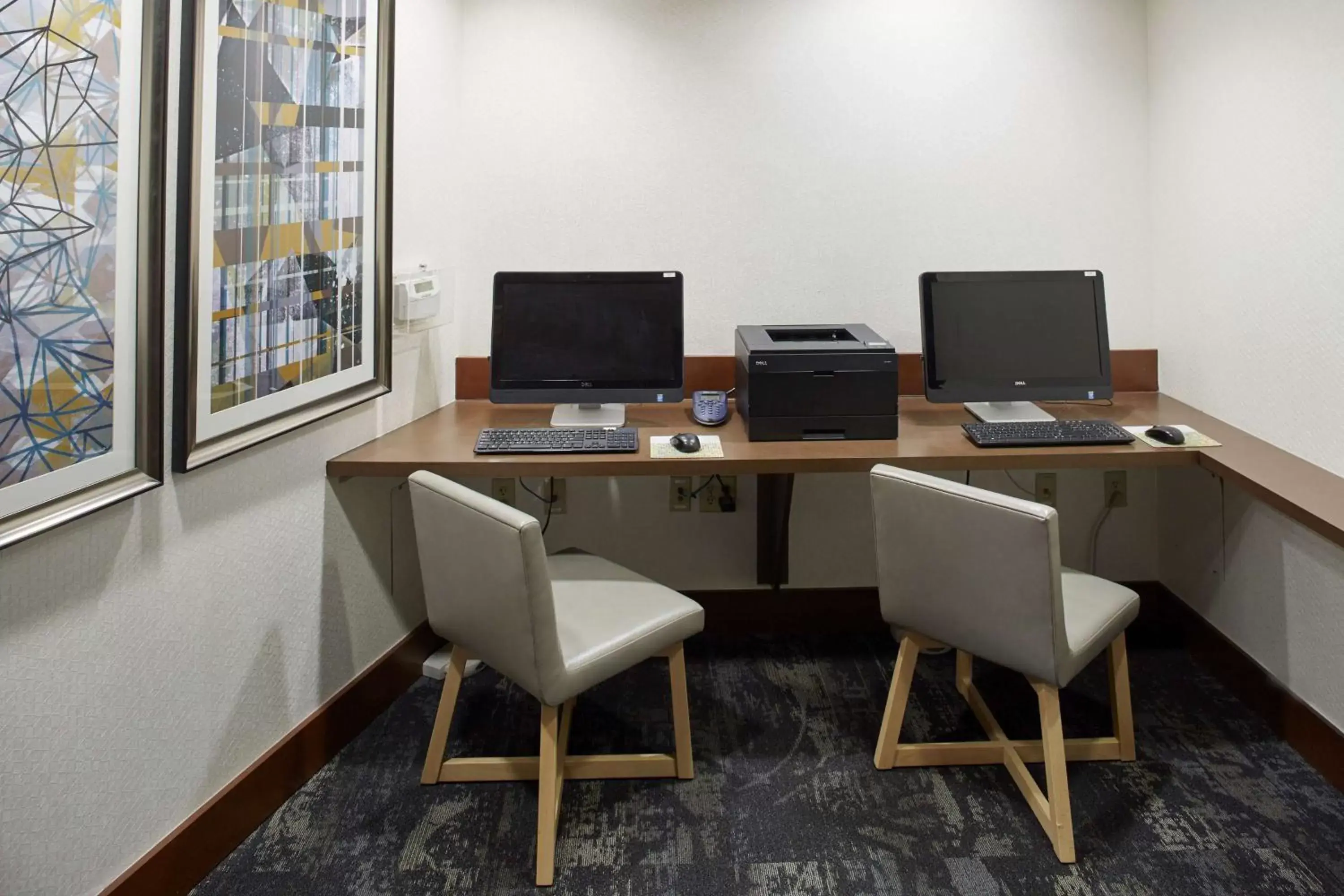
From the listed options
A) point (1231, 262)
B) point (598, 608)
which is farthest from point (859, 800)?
point (1231, 262)

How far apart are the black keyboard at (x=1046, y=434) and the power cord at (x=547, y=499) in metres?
1.15

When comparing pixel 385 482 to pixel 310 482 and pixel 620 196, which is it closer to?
pixel 310 482

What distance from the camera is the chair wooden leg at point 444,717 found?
1.99m

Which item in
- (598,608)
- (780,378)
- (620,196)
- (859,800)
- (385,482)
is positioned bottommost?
(859,800)

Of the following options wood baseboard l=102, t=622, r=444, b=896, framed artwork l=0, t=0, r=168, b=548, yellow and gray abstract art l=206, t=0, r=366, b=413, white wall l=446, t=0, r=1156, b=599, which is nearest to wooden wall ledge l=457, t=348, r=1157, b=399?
white wall l=446, t=0, r=1156, b=599

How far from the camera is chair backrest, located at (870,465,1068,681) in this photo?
1701 millimetres

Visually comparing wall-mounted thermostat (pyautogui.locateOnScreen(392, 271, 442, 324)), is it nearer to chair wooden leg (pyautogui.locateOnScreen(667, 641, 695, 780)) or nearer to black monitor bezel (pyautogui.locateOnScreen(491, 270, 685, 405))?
black monitor bezel (pyautogui.locateOnScreen(491, 270, 685, 405))

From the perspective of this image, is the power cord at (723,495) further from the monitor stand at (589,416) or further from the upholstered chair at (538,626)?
the upholstered chair at (538,626)

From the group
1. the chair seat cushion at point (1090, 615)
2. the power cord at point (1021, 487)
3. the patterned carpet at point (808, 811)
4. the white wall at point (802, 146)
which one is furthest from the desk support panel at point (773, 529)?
the chair seat cushion at point (1090, 615)

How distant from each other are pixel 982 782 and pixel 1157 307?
1.50 metres

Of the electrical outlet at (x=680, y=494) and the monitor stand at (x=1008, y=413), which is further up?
the monitor stand at (x=1008, y=413)

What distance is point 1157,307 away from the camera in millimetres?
2730

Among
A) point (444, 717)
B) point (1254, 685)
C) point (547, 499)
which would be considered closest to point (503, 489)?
point (547, 499)

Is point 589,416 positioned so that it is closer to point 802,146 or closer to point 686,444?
point 686,444
